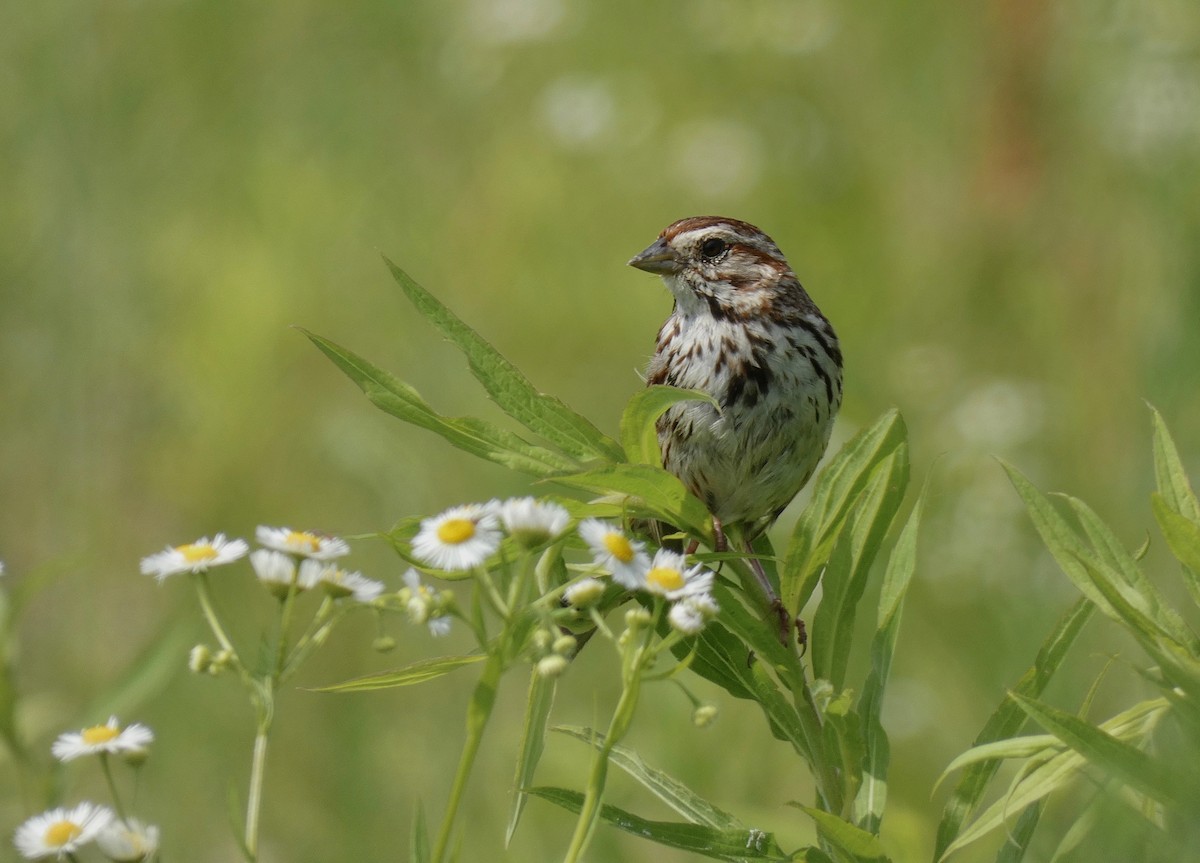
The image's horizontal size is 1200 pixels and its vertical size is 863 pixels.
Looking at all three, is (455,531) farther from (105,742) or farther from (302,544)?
(105,742)

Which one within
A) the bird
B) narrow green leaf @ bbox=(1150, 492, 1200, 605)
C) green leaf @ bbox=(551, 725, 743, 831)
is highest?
the bird

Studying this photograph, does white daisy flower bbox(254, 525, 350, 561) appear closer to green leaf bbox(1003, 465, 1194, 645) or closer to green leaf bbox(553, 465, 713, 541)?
green leaf bbox(553, 465, 713, 541)

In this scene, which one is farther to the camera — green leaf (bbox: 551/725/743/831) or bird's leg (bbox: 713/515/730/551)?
bird's leg (bbox: 713/515/730/551)

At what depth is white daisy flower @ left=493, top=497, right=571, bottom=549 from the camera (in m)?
1.35

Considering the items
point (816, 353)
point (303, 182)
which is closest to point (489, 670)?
point (816, 353)

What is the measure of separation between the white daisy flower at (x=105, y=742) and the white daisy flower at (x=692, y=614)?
51 centimetres

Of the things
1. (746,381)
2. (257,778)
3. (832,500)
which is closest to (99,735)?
(257,778)

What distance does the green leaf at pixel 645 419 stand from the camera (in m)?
1.51

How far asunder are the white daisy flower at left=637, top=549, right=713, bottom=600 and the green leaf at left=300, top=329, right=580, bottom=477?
0.21m

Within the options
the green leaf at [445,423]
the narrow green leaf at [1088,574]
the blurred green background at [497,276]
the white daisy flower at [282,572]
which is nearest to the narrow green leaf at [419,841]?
the white daisy flower at [282,572]

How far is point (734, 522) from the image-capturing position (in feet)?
8.25

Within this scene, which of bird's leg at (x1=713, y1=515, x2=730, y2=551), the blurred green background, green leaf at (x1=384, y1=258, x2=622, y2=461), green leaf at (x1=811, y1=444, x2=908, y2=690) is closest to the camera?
green leaf at (x1=384, y1=258, x2=622, y2=461)

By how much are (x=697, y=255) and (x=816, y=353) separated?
0.43 meters

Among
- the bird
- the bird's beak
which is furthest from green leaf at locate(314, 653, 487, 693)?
the bird's beak
